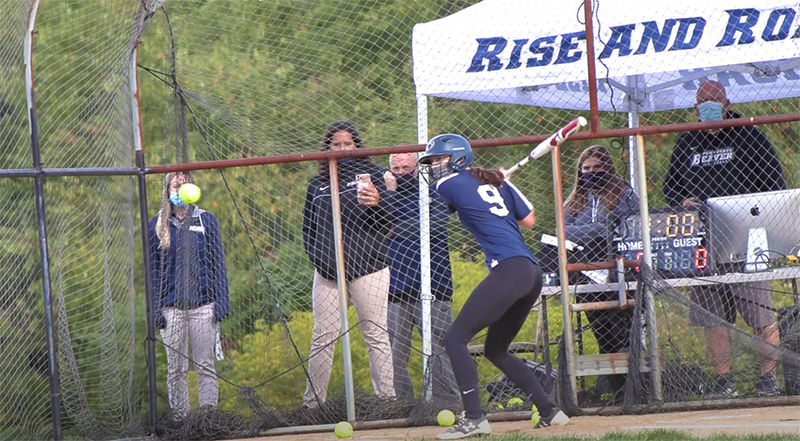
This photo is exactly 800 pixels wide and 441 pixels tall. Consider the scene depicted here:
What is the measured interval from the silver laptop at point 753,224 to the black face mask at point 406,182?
228cm

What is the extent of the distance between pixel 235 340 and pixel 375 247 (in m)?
2.15

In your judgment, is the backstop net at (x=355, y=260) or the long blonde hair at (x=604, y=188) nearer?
the backstop net at (x=355, y=260)

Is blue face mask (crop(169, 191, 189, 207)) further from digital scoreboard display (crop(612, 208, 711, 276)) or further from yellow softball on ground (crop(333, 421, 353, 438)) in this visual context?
digital scoreboard display (crop(612, 208, 711, 276))

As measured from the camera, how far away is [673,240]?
9477mm

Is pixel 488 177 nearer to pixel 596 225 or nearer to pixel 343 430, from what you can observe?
pixel 596 225

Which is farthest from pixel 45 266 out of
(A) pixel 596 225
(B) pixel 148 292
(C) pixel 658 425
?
(C) pixel 658 425

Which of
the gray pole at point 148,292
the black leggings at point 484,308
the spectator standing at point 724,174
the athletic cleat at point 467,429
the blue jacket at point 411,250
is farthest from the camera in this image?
the blue jacket at point 411,250

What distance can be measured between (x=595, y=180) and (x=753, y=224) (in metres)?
1.37

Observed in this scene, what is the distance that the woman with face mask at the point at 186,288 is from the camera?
9906mm

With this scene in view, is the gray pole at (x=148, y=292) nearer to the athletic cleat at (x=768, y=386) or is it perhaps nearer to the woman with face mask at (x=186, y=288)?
the woman with face mask at (x=186, y=288)

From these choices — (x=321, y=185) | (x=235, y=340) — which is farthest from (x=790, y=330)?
(x=235, y=340)

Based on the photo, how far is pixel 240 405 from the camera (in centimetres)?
1016

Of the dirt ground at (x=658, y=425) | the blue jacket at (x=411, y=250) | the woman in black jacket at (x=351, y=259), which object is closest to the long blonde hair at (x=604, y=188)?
the blue jacket at (x=411, y=250)

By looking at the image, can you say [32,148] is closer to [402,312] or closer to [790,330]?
[402,312]
